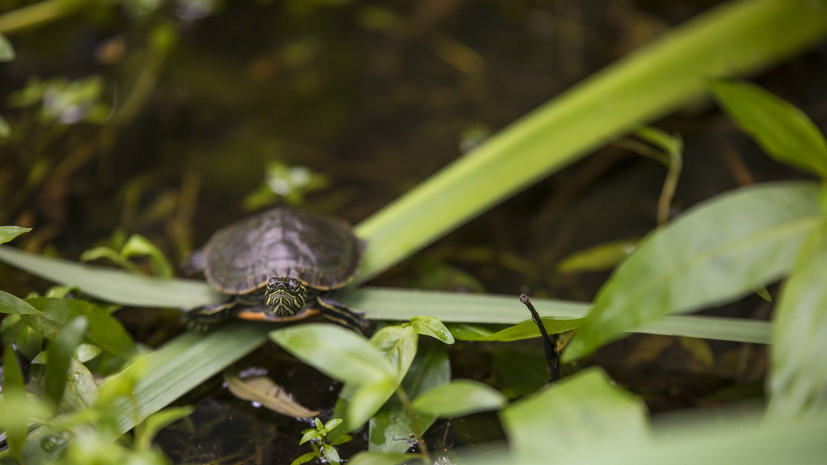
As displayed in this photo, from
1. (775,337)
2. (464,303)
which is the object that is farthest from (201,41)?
(775,337)

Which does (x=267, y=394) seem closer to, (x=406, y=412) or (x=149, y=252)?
(x=406, y=412)

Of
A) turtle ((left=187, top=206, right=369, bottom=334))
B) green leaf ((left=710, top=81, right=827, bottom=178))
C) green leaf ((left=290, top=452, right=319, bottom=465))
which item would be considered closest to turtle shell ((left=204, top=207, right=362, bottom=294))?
turtle ((left=187, top=206, right=369, bottom=334))

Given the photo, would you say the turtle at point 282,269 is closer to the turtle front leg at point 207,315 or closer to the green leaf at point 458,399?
the turtle front leg at point 207,315

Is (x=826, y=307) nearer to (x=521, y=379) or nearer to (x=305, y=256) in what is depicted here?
(x=521, y=379)

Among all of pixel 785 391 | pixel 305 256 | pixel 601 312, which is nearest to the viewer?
pixel 785 391

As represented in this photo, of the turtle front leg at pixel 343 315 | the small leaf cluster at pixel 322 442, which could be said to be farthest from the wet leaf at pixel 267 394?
the turtle front leg at pixel 343 315

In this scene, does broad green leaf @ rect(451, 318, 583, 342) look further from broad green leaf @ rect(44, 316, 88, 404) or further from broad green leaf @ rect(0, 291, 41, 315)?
broad green leaf @ rect(0, 291, 41, 315)

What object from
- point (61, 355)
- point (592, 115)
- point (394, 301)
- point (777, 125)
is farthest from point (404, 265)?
point (777, 125)
